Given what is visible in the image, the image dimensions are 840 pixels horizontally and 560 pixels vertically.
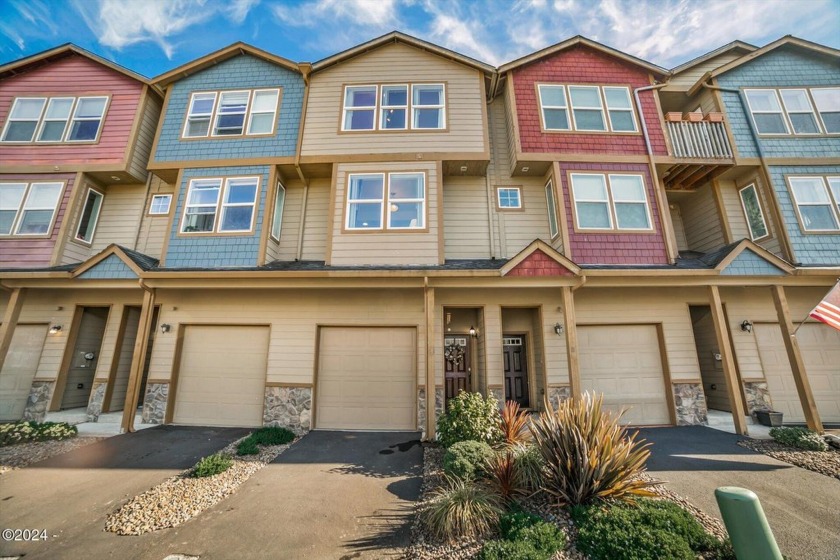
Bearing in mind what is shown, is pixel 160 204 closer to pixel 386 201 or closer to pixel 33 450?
pixel 33 450

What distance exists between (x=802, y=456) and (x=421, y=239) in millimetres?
8188

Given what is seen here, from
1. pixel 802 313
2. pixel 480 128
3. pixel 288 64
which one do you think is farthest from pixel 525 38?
pixel 802 313

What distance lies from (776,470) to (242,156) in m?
13.1

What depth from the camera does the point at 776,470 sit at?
516cm

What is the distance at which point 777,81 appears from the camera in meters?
9.72

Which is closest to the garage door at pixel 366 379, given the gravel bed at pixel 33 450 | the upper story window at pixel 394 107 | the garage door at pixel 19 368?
the gravel bed at pixel 33 450

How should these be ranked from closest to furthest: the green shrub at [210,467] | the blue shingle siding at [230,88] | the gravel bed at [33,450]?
the green shrub at [210,467] → the gravel bed at [33,450] → the blue shingle siding at [230,88]

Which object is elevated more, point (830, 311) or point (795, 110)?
point (795, 110)

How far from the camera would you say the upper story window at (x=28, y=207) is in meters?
8.96

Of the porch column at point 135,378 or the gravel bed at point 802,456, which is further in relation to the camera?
the porch column at point 135,378

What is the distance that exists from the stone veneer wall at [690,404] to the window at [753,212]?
471cm

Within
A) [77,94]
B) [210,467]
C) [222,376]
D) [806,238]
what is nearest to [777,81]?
[806,238]

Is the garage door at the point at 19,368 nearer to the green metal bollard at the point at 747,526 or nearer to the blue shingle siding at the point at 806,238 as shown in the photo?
the green metal bollard at the point at 747,526

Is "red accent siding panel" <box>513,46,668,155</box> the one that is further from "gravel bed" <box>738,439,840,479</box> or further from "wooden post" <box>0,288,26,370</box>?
"wooden post" <box>0,288,26,370</box>
